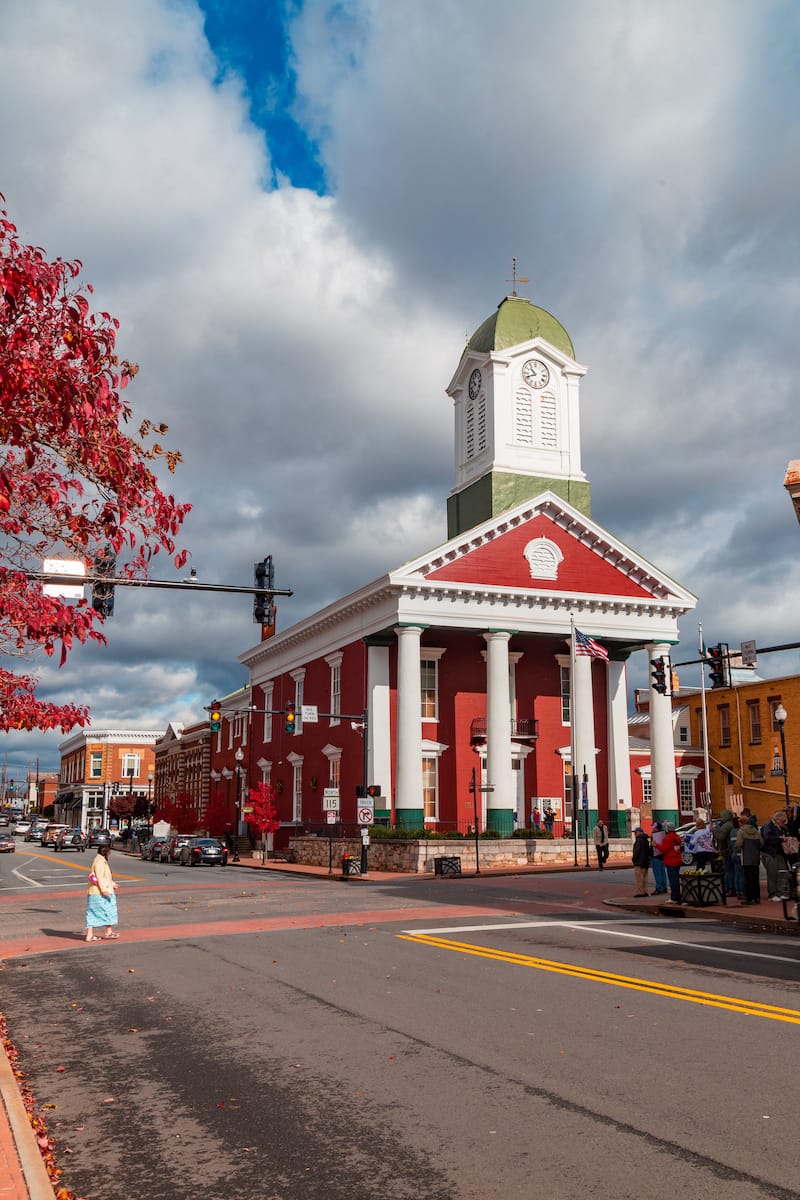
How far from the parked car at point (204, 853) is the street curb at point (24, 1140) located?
41030mm

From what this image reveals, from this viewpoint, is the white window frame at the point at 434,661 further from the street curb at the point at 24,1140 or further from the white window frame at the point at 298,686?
the street curb at the point at 24,1140

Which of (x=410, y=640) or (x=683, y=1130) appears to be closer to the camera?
(x=683, y=1130)

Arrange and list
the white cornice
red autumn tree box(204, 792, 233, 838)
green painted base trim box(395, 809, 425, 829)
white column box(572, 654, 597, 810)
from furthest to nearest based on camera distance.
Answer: the white cornice
red autumn tree box(204, 792, 233, 838)
white column box(572, 654, 597, 810)
green painted base trim box(395, 809, 425, 829)

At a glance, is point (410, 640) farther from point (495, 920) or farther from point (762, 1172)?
point (762, 1172)

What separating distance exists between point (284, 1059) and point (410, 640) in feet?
107

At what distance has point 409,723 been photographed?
40.7 meters

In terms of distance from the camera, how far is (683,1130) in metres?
6.59

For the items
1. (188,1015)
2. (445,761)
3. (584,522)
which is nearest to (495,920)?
(188,1015)

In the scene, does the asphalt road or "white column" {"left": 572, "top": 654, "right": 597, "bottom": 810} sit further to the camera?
"white column" {"left": 572, "top": 654, "right": 597, "bottom": 810}

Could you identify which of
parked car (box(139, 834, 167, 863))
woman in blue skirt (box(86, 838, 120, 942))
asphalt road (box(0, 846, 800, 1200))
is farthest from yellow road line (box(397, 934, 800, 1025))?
parked car (box(139, 834, 167, 863))

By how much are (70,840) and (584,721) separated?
42528mm

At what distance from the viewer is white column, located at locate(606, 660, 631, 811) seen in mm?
45969

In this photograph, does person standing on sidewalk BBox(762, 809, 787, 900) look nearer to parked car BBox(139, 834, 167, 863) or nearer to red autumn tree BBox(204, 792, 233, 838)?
parked car BBox(139, 834, 167, 863)

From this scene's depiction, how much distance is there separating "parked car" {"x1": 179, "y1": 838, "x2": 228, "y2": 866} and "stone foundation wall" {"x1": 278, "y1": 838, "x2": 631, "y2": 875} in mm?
8084
